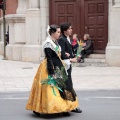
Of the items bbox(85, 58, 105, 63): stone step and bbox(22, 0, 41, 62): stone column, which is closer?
bbox(85, 58, 105, 63): stone step

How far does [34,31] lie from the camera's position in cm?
2094

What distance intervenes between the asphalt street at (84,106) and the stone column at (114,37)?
6.70 meters

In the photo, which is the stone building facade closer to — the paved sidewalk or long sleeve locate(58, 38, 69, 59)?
the paved sidewalk

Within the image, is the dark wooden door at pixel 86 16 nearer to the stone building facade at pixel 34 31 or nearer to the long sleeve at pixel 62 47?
the stone building facade at pixel 34 31

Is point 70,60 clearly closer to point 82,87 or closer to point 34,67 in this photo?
point 82,87

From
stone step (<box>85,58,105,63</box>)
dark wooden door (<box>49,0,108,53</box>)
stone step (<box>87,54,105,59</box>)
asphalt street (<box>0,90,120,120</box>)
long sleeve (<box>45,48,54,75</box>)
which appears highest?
dark wooden door (<box>49,0,108,53</box>)

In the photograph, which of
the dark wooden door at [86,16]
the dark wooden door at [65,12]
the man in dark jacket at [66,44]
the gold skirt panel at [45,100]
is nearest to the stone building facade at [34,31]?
the dark wooden door at [65,12]

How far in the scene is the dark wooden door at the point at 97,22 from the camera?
19844 mm

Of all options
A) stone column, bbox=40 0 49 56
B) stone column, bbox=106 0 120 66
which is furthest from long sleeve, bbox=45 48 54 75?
stone column, bbox=40 0 49 56

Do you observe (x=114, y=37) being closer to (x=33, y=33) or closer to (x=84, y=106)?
(x=33, y=33)

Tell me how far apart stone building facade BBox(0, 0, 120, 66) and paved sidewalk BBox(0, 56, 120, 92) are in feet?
3.61

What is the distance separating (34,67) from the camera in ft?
61.8

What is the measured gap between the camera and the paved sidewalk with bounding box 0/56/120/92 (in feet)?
42.8

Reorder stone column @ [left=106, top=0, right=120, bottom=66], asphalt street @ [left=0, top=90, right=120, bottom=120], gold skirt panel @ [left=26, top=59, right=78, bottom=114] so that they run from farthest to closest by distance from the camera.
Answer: stone column @ [left=106, top=0, right=120, bottom=66] < asphalt street @ [left=0, top=90, right=120, bottom=120] < gold skirt panel @ [left=26, top=59, right=78, bottom=114]
